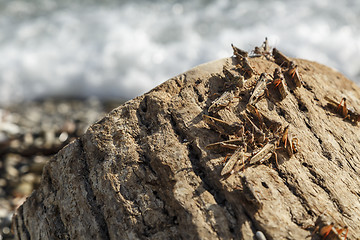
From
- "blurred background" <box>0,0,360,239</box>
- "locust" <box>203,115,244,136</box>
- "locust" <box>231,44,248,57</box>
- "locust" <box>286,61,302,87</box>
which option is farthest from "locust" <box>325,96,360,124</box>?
"blurred background" <box>0,0,360,239</box>

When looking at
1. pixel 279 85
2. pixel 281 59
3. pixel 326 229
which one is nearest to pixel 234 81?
pixel 279 85

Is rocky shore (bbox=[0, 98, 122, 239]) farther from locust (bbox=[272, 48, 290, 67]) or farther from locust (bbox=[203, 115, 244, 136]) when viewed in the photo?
locust (bbox=[203, 115, 244, 136])

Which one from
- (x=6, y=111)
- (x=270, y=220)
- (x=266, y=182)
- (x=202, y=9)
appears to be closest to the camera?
(x=270, y=220)

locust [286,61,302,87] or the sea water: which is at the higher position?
the sea water

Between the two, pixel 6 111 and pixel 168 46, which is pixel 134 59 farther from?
pixel 6 111

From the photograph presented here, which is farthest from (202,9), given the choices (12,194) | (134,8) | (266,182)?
(266,182)

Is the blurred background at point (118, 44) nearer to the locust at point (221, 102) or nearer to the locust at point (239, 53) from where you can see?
the locust at point (239, 53)
